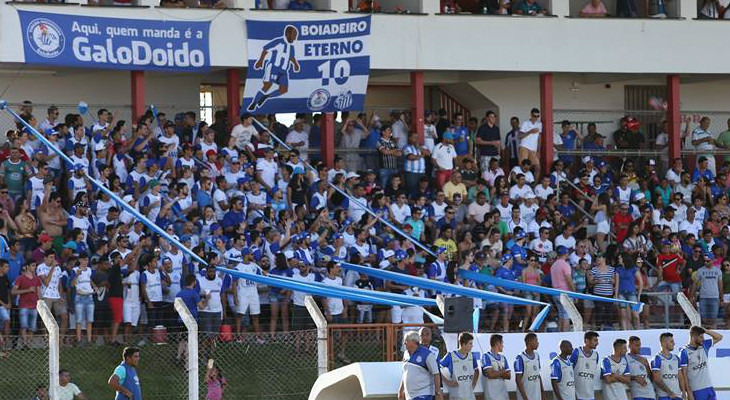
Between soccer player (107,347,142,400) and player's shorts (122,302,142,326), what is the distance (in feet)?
11.1

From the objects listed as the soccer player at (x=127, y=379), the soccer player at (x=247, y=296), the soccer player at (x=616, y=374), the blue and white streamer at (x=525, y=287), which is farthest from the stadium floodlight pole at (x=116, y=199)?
the soccer player at (x=616, y=374)

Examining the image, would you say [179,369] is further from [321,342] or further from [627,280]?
[627,280]

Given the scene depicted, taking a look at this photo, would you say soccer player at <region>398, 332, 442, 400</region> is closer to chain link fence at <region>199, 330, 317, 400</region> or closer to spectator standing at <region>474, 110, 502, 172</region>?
chain link fence at <region>199, 330, 317, 400</region>

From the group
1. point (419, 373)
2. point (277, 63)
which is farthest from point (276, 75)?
point (419, 373)

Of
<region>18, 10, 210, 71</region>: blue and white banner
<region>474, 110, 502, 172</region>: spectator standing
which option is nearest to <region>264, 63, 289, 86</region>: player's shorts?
<region>18, 10, 210, 71</region>: blue and white banner

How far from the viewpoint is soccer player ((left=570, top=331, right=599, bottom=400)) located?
61.8 feet

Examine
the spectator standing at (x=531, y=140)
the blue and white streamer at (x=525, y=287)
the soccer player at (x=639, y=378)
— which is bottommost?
the soccer player at (x=639, y=378)

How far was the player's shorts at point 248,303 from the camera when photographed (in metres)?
22.0

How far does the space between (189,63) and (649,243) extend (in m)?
8.11

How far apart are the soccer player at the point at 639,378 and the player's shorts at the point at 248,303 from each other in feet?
17.8

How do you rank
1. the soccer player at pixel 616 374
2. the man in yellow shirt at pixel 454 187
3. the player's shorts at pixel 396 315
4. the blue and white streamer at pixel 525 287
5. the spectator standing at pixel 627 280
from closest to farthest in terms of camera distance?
the soccer player at pixel 616 374 → the blue and white streamer at pixel 525 287 → the player's shorts at pixel 396 315 → the spectator standing at pixel 627 280 → the man in yellow shirt at pixel 454 187

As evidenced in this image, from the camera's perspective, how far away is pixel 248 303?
2212 centimetres

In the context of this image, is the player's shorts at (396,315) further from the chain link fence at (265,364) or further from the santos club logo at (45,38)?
the santos club logo at (45,38)

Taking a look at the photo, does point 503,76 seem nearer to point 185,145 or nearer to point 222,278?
point 185,145
